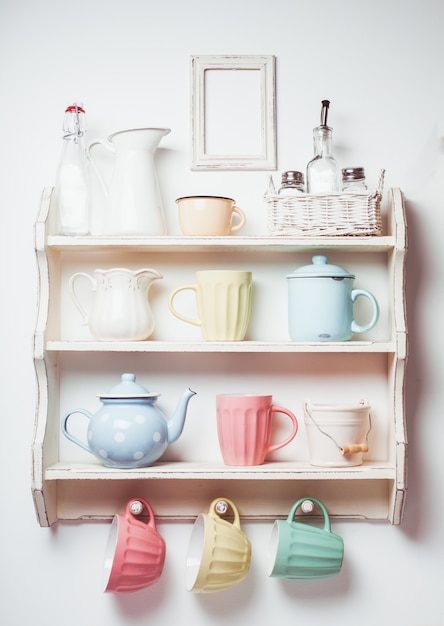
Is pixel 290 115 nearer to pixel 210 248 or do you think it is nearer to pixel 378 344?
pixel 210 248

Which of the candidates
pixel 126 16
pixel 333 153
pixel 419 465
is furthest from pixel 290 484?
pixel 126 16

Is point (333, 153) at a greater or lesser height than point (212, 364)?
greater

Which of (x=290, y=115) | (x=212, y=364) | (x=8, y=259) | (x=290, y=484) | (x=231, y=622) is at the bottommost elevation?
(x=231, y=622)

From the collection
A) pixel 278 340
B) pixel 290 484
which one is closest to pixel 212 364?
pixel 278 340

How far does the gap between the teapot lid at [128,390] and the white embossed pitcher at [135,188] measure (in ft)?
1.00

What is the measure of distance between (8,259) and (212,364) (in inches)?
20.2

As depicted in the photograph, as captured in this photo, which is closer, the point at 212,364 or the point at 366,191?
the point at 366,191

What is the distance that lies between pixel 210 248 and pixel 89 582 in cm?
78

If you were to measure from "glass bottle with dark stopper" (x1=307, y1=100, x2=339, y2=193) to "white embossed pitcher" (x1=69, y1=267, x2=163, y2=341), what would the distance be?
384 mm

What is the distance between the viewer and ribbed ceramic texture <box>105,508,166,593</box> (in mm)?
1713

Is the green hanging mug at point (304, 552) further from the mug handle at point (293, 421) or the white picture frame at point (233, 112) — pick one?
the white picture frame at point (233, 112)

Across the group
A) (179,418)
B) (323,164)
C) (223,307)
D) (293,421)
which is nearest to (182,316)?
(223,307)

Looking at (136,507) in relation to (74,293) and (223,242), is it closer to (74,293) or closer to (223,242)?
(74,293)

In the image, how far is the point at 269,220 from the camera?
69.4 inches
